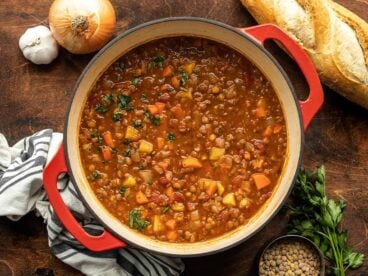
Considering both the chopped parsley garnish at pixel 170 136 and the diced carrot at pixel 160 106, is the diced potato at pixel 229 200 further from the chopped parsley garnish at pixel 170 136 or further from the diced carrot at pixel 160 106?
the diced carrot at pixel 160 106

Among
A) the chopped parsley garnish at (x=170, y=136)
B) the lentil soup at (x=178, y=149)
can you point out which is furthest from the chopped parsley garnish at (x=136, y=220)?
the chopped parsley garnish at (x=170, y=136)

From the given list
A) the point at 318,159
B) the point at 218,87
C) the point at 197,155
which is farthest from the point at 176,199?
the point at 318,159

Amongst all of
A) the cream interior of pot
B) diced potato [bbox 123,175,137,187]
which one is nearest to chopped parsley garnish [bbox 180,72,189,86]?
the cream interior of pot

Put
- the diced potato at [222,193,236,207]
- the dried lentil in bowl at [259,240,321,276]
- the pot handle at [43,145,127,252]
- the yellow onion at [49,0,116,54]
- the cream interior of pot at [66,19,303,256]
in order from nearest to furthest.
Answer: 1. the pot handle at [43,145,127,252]
2. the cream interior of pot at [66,19,303,256]
3. the diced potato at [222,193,236,207]
4. the yellow onion at [49,0,116,54]
5. the dried lentil in bowl at [259,240,321,276]

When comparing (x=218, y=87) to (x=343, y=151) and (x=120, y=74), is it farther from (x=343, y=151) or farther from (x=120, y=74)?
(x=343, y=151)

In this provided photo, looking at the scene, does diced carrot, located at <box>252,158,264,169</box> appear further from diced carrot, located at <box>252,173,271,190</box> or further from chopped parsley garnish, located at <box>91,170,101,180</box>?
chopped parsley garnish, located at <box>91,170,101,180</box>

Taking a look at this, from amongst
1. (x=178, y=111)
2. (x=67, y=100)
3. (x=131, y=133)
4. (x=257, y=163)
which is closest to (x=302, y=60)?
(x=257, y=163)
